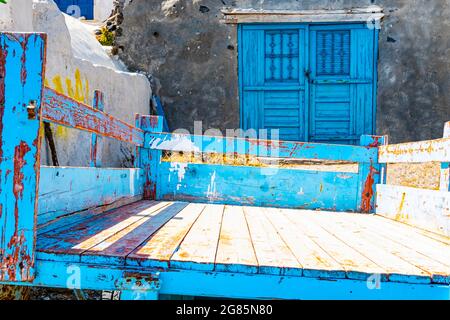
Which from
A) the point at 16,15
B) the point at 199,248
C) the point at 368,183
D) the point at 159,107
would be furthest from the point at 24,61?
the point at 159,107

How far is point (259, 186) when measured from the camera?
137 inches

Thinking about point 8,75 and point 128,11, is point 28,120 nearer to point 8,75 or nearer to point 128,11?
point 8,75

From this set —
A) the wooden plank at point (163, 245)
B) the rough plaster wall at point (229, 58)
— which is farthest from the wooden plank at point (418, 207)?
the rough plaster wall at point (229, 58)

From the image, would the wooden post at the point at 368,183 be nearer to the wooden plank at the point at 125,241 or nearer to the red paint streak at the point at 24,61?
the wooden plank at the point at 125,241

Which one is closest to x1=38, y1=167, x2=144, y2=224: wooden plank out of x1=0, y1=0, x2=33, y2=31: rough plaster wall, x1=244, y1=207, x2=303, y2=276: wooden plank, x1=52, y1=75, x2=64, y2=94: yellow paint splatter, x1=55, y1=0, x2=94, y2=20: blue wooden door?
x1=244, y1=207, x2=303, y2=276: wooden plank

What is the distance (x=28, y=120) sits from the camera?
1.40 meters

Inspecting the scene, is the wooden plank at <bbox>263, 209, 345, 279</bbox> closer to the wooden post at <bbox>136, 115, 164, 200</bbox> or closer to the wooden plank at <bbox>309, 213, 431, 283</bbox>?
the wooden plank at <bbox>309, 213, 431, 283</bbox>

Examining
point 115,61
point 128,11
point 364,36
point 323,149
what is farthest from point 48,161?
point 364,36

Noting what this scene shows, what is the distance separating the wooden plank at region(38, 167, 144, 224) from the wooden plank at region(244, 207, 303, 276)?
37.3 inches

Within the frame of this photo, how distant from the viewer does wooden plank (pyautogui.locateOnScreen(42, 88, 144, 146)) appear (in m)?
1.61

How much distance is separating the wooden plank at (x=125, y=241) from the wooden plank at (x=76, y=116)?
1.82 feet

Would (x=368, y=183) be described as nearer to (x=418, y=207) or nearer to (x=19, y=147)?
(x=418, y=207)

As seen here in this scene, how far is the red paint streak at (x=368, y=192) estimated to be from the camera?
11.0ft

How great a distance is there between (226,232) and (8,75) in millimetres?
1199
